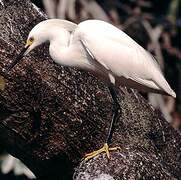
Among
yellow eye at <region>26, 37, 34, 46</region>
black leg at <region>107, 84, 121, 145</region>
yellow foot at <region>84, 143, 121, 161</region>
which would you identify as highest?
yellow eye at <region>26, 37, 34, 46</region>

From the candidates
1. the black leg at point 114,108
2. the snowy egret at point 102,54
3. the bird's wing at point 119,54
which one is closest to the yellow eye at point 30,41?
the snowy egret at point 102,54

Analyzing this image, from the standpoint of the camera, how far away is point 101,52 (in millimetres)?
4770

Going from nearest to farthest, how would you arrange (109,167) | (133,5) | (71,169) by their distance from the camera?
1. (109,167)
2. (71,169)
3. (133,5)

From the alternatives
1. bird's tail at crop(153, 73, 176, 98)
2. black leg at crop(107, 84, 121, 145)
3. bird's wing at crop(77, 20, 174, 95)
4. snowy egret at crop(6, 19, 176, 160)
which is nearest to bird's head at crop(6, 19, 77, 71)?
snowy egret at crop(6, 19, 176, 160)

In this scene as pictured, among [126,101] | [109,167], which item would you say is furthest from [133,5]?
[109,167]

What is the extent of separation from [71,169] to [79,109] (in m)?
0.35

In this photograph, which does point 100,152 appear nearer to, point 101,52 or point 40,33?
point 101,52

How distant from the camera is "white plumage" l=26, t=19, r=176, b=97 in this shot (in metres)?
4.76

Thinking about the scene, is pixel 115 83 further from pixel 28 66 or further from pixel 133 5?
pixel 133 5

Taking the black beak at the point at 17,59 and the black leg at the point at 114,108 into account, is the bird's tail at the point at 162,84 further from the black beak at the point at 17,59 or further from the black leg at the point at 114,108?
the black beak at the point at 17,59

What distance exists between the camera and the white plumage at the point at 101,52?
15.6 feet

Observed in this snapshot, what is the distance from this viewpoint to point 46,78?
16.0 feet

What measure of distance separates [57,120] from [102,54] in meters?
0.41

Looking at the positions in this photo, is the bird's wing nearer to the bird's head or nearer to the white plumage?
the white plumage
